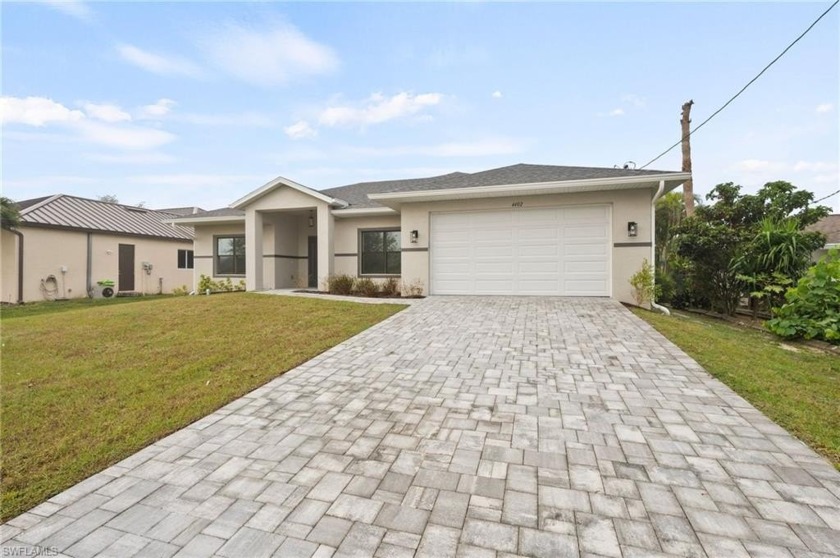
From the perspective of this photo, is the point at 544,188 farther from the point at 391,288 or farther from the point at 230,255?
the point at 230,255

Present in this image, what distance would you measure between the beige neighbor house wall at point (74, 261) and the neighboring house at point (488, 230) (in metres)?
9.05

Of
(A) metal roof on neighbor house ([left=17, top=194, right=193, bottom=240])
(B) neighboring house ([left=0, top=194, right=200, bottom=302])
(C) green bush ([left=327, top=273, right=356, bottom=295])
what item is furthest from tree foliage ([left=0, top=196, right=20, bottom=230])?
(C) green bush ([left=327, top=273, right=356, bottom=295])

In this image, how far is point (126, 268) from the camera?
1817cm

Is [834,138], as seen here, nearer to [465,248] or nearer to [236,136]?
[465,248]

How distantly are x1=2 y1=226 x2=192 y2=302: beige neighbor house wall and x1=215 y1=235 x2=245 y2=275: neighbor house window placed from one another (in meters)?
6.42

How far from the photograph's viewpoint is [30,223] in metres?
14.6

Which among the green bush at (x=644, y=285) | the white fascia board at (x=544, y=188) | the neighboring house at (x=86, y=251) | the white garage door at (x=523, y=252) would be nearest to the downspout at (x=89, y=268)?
the neighboring house at (x=86, y=251)

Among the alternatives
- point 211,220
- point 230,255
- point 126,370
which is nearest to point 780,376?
point 126,370

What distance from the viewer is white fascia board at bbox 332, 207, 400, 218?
484 inches

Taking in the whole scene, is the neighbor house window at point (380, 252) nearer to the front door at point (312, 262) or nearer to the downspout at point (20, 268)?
the front door at point (312, 262)

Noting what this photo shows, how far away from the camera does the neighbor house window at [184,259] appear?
20598mm

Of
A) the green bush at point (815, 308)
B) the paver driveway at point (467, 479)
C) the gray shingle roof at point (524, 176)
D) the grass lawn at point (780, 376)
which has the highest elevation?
the gray shingle roof at point (524, 176)

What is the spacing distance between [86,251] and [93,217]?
2.25m

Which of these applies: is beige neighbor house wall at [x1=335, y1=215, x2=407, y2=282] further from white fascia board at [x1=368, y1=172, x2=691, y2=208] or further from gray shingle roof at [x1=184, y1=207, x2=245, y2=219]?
gray shingle roof at [x1=184, y1=207, x2=245, y2=219]
